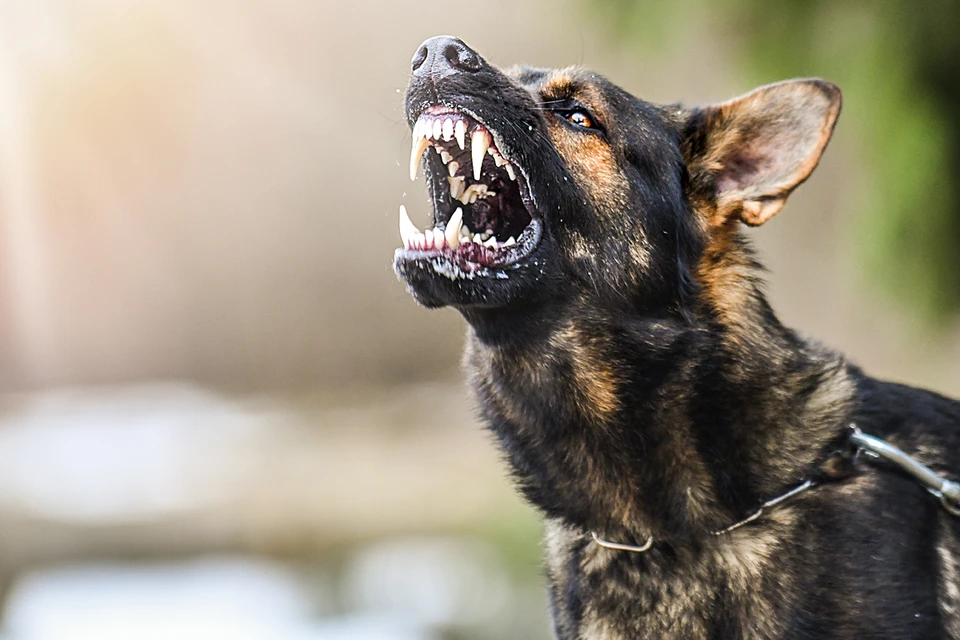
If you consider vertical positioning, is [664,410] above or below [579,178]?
below

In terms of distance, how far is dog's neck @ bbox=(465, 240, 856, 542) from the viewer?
2.09m

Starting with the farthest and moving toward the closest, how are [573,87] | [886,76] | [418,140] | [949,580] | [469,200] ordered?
1. [886,76]
2. [469,200]
3. [573,87]
4. [418,140]
5. [949,580]

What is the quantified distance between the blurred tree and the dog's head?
1.28 metres

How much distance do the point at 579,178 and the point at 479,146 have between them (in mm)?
254

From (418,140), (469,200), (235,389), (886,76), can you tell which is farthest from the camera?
(235,389)

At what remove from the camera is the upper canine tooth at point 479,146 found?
6.73 feet

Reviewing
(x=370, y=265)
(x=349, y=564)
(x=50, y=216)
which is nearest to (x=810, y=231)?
(x=370, y=265)

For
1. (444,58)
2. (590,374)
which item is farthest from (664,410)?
(444,58)

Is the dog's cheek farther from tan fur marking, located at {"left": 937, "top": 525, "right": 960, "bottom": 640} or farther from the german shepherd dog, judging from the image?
tan fur marking, located at {"left": 937, "top": 525, "right": 960, "bottom": 640}

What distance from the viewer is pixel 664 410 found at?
2.11 metres

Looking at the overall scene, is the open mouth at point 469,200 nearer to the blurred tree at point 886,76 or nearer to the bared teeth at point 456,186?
the bared teeth at point 456,186

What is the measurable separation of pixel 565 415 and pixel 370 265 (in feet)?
14.6

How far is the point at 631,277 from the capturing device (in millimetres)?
2191

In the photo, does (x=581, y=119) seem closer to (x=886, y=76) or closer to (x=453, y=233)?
(x=453, y=233)
